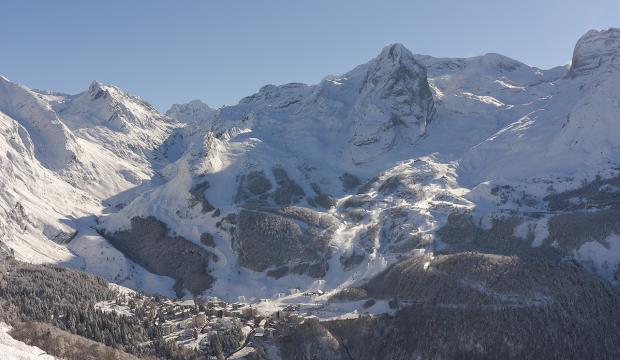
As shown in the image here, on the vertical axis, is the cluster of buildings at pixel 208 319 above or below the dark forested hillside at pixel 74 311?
below

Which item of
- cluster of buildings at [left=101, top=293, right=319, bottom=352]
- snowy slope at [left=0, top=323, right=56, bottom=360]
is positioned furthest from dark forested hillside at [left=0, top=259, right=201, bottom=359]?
snowy slope at [left=0, top=323, right=56, bottom=360]

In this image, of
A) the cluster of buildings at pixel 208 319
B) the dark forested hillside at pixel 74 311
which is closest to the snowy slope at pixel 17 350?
the dark forested hillside at pixel 74 311

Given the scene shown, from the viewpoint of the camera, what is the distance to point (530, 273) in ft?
557

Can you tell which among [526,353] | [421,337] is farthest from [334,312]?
[526,353]

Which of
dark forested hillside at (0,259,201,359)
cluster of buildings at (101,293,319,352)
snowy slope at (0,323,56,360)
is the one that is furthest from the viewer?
cluster of buildings at (101,293,319,352)

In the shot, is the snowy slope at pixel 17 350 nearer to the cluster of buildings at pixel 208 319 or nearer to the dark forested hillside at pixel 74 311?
the dark forested hillside at pixel 74 311

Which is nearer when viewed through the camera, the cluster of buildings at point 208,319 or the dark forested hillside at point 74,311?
the dark forested hillside at point 74,311

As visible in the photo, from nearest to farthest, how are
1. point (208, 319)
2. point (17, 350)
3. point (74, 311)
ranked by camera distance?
1. point (17, 350)
2. point (74, 311)
3. point (208, 319)

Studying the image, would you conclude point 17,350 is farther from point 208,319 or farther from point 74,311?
point 208,319

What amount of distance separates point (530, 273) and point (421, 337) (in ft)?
Answer: 117

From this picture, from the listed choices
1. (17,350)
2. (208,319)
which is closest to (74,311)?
(208,319)

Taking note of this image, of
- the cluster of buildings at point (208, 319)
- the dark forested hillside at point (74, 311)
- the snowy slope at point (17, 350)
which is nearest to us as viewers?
the snowy slope at point (17, 350)

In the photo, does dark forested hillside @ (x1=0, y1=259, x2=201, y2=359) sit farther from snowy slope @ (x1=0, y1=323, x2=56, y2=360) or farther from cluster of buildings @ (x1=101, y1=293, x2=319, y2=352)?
snowy slope @ (x1=0, y1=323, x2=56, y2=360)

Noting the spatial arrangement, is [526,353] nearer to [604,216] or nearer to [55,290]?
[604,216]
